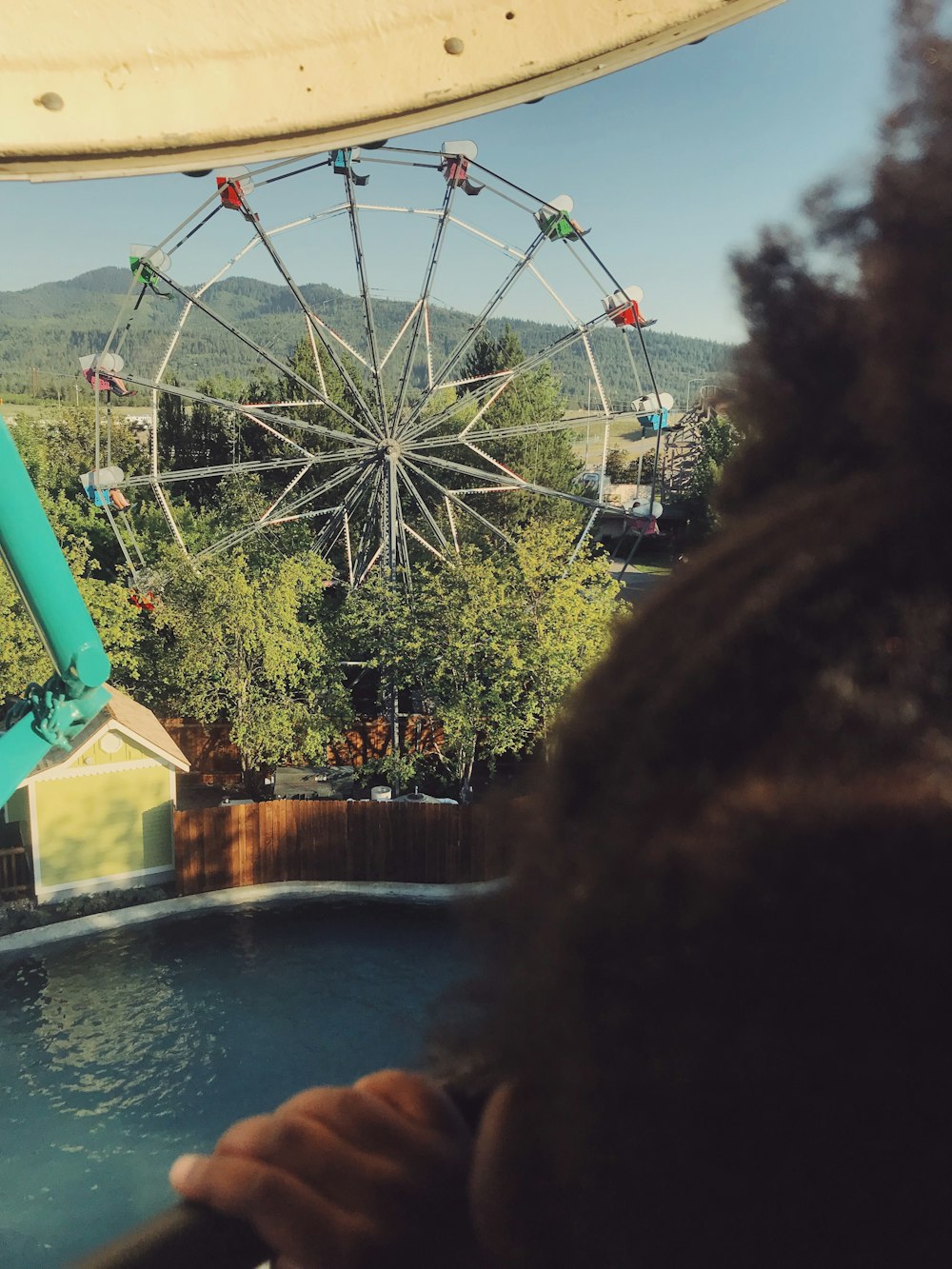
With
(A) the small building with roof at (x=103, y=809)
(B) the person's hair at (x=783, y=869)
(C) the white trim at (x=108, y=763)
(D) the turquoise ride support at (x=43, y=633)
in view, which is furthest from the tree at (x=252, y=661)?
(B) the person's hair at (x=783, y=869)

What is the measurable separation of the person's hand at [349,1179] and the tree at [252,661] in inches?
466

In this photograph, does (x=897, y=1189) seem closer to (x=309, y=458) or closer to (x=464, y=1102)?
(x=464, y=1102)

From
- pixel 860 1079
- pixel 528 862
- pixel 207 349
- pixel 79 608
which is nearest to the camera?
pixel 860 1079

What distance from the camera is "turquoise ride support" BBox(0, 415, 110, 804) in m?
3.78

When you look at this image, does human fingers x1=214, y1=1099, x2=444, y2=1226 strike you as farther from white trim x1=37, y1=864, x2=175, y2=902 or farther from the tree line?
white trim x1=37, y1=864, x2=175, y2=902

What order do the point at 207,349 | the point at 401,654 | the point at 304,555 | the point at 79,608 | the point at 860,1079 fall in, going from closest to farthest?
the point at 860,1079, the point at 79,608, the point at 401,654, the point at 304,555, the point at 207,349

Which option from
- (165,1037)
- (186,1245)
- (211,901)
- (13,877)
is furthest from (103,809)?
(186,1245)

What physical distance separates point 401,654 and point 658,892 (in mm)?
11948

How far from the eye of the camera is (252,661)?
12461mm

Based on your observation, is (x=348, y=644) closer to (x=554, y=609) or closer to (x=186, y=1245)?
(x=554, y=609)

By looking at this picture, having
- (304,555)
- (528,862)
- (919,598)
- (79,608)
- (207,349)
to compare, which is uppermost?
(207,349)

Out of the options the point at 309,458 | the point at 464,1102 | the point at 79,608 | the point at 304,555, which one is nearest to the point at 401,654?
the point at 304,555

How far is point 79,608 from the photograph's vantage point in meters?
4.62

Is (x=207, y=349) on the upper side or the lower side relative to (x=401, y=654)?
upper
